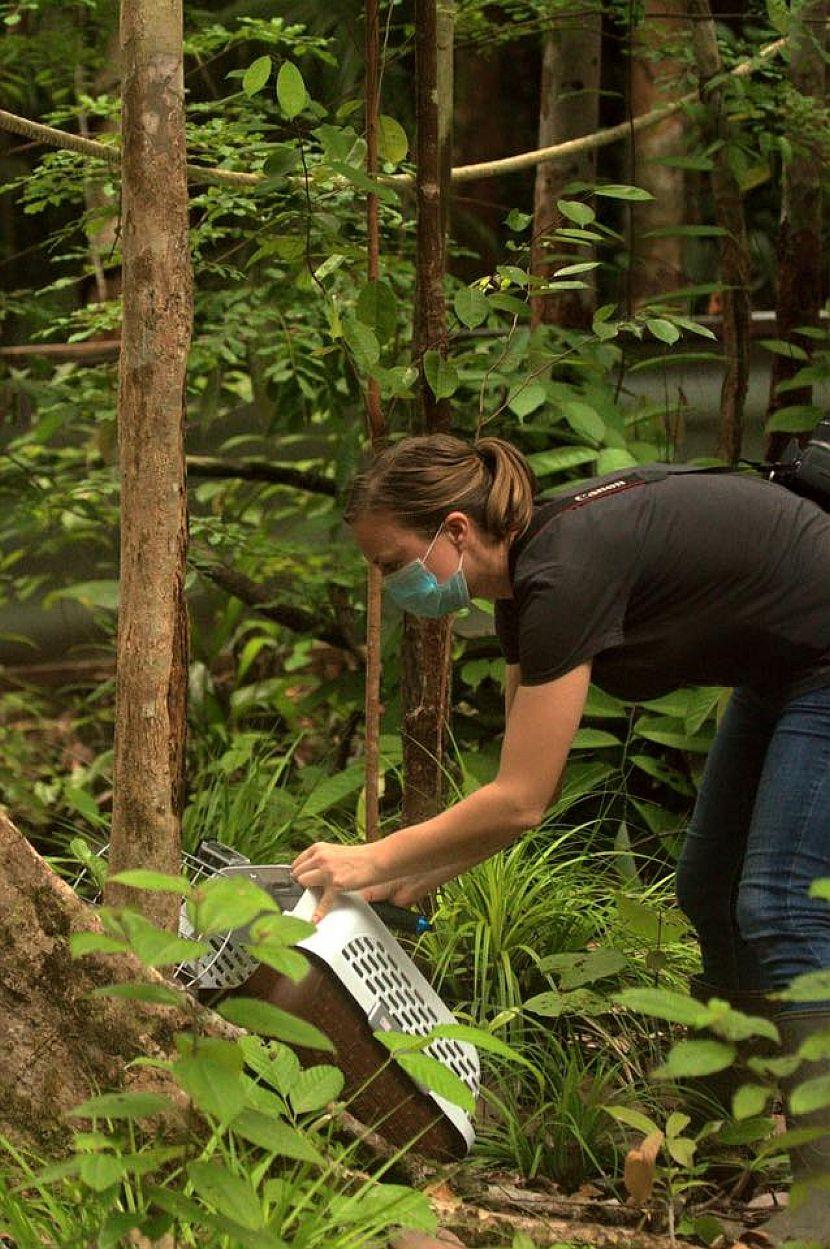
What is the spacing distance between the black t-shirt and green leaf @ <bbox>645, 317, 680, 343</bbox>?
1.99 ft

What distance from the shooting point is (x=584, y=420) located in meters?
4.20

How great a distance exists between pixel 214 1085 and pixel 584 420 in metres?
2.64

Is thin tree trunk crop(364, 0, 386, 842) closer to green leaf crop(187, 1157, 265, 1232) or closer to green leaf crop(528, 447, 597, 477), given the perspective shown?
green leaf crop(528, 447, 597, 477)

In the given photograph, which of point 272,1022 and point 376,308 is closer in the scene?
point 272,1022

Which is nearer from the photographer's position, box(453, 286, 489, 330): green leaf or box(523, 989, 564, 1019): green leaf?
box(523, 989, 564, 1019): green leaf

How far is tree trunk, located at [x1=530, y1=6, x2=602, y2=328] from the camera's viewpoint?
16.3 ft

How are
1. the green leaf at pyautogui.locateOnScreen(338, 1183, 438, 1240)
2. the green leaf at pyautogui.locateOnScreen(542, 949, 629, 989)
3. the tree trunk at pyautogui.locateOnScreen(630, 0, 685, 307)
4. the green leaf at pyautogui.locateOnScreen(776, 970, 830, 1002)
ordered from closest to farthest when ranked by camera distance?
1. the green leaf at pyautogui.locateOnScreen(776, 970, 830, 1002)
2. the green leaf at pyautogui.locateOnScreen(338, 1183, 438, 1240)
3. the green leaf at pyautogui.locateOnScreen(542, 949, 629, 989)
4. the tree trunk at pyautogui.locateOnScreen(630, 0, 685, 307)

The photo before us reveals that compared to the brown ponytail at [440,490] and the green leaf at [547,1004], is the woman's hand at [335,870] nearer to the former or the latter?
the brown ponytail at [440,490]

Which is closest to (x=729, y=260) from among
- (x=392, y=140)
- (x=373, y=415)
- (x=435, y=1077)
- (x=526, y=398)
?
(x=526, y=398)

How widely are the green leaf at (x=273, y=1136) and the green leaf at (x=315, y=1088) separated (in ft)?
0.65

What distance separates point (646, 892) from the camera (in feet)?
12.5

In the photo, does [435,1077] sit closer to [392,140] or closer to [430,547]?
[430,547]

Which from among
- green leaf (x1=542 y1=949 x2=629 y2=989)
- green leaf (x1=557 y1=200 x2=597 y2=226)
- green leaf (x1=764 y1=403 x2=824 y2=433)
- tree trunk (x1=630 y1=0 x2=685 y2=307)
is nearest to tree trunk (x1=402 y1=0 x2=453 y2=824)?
green leaf (x1=557 y1=200 x2=597 y2=226)

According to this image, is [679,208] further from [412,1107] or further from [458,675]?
[412,1107]
